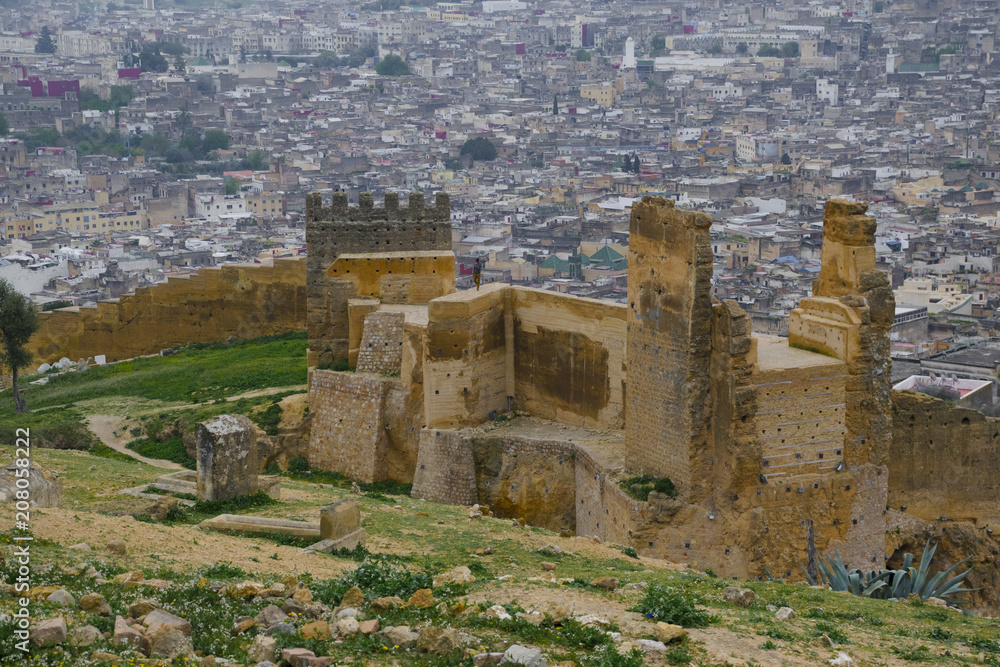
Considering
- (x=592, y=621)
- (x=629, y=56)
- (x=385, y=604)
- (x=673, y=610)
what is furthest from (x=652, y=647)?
(x=629, y=56)

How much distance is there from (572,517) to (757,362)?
11.5ft

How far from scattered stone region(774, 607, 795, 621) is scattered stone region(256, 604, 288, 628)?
3.55 metres

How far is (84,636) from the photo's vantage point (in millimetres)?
9086

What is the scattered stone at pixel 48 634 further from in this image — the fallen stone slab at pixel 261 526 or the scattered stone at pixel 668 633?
the fallen stone slab at pixel 261 526

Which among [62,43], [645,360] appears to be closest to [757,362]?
[645,360]

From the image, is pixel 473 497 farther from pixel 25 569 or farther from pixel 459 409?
pixel 25 569

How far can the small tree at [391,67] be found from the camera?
Answer: 479ft

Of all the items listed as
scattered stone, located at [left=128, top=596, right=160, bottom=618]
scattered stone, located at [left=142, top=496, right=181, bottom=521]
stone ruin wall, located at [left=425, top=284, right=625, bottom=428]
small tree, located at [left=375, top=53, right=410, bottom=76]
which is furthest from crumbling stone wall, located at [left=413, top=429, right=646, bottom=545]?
small tree, located at [left=375, top=53, right=410, bottom=76]

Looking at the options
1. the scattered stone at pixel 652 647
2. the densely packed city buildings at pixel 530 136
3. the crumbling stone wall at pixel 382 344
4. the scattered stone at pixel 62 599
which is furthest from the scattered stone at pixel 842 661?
the densely packed city buildings at pixel 530 136

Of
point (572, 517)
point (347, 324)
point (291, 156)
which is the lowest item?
point (291, 156)

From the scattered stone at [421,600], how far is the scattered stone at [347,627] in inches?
28.7

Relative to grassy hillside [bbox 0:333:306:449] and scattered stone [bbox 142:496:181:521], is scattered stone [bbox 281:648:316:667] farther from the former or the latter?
grassy hillside [bbox 0:333:306:449]

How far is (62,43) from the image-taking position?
159125 mm

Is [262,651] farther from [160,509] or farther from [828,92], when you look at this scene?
[828,92]
